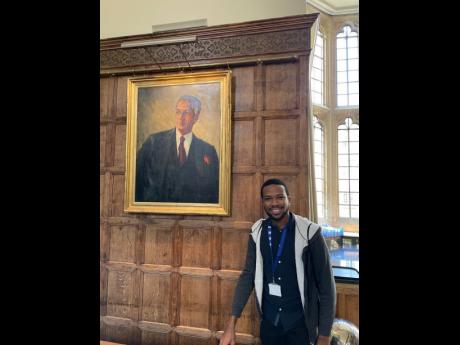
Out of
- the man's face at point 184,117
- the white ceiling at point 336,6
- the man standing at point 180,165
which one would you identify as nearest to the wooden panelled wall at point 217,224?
the man standing at point 180,165

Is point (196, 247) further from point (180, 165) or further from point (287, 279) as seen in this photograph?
point (287, 279)

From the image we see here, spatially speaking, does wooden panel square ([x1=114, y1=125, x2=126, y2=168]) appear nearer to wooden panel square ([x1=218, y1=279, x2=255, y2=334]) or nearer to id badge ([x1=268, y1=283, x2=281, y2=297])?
wooden panel square ([x1=218, y1=279, x2=255, y2=334])

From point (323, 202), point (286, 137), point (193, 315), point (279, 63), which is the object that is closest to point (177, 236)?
point (193, 315)

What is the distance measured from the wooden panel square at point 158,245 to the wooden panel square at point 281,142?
1.29 metres

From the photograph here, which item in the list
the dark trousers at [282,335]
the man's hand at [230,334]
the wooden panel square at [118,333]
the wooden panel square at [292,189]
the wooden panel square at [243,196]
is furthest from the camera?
the wooden panel square at [118,333]

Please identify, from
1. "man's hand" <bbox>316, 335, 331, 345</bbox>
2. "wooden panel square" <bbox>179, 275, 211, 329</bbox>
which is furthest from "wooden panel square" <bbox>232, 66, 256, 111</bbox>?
"man's hand" <bbox>316, 335, 331, 345</bbox>

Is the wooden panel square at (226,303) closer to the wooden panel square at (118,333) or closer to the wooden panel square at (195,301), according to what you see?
the wooden panel square at (195,301)

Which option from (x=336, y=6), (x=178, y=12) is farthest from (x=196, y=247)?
(x=336, y=6)

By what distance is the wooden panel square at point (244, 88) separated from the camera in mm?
3400

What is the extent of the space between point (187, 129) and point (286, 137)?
101 cm

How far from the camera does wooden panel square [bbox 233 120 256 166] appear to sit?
3375 mm

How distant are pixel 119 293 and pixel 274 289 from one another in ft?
6.15

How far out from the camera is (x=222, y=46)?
11.3 ft
